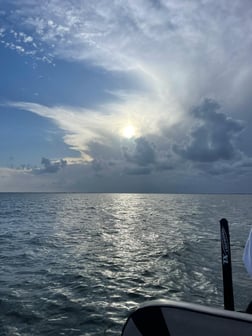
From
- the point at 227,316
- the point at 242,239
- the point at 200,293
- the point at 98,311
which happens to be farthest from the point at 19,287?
the point at 242,239

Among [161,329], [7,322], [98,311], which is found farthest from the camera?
[98,311]

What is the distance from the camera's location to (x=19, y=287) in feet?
36.3

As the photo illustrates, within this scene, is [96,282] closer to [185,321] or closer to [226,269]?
[226,269]

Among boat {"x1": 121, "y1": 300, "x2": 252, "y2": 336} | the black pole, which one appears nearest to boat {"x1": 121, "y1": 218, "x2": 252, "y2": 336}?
boat {"x1": 121, "y1": 300, "x2": 252, "y2": 336}

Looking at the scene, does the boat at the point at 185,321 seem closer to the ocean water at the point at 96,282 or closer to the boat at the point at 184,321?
the boat at the point at 184,321

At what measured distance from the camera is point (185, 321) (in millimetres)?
3297

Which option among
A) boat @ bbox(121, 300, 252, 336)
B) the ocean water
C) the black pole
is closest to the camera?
boat @ bbox(121, 300, 252, 336)

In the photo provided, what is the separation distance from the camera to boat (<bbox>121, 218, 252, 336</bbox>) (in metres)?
3.08

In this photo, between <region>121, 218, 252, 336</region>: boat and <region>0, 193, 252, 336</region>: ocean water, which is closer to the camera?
<region>121, 218, 252, 336</region>: boat

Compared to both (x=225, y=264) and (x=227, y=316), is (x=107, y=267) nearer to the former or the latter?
(x=225, y=264)

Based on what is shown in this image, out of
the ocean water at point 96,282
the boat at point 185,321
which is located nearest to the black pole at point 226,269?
the ocean water at point 96,282

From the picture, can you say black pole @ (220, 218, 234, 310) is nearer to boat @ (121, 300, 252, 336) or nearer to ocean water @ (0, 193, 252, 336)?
ocean water @ (0, 193, 252, 336)

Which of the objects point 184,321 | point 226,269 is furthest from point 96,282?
point 184,321

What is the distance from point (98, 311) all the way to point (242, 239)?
693 inches
